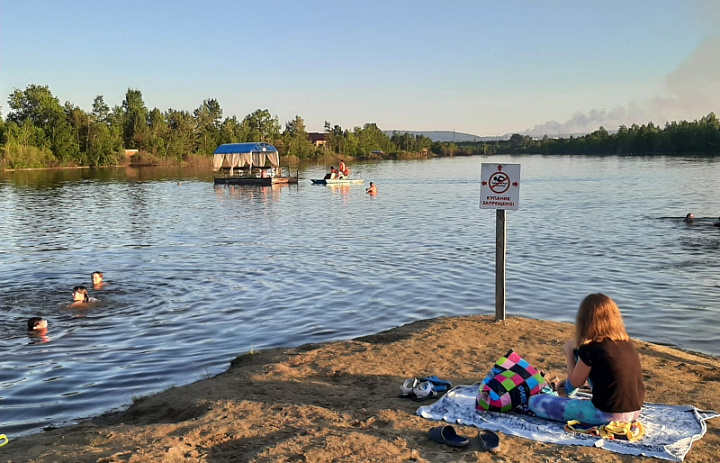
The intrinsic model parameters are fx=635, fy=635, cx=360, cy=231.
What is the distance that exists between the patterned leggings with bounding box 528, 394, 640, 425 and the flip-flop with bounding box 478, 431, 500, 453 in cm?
78

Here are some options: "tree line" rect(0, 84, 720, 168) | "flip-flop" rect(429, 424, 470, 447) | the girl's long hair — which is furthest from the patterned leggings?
"tree line" rect(0, 84, 720, 168)

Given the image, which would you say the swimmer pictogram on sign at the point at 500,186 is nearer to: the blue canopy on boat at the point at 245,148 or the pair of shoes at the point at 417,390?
the pair of shoes at the point at 417,390

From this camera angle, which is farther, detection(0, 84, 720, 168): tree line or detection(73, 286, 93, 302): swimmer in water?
detection(0, 84, 720, 168): tree line

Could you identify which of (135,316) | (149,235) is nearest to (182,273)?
(135,316)

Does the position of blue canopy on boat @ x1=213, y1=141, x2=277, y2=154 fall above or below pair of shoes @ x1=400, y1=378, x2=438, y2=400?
above

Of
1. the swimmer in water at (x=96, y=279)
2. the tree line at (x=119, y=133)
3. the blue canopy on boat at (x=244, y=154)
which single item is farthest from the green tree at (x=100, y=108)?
the swimmer in water at (x=96, y=279)

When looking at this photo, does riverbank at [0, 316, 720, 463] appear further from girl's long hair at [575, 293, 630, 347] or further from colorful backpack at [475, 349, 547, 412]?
girl's long hair at [575, 293, 630, 347]

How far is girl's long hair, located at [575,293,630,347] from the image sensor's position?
5660mm

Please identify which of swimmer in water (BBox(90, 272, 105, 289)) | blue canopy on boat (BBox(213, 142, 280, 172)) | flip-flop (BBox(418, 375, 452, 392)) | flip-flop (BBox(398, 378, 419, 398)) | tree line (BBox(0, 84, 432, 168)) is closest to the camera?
flip-flop (BBox(398, 378, 419, 398))

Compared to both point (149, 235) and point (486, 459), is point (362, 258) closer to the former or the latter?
point (149, 235)

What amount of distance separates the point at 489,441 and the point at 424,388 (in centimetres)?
143

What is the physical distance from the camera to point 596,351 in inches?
223

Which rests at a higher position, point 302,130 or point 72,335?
point 302,130

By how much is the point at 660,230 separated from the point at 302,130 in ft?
484
